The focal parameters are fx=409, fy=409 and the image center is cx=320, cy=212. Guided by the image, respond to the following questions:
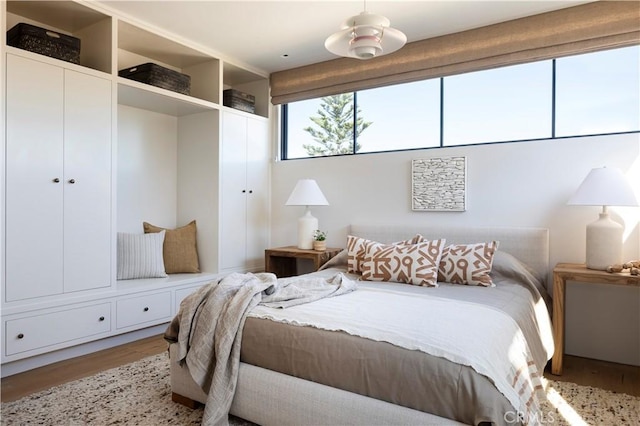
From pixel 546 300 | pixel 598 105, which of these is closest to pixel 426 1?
pixel 598 105

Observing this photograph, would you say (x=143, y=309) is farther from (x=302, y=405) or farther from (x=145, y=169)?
(x=302, y=405)

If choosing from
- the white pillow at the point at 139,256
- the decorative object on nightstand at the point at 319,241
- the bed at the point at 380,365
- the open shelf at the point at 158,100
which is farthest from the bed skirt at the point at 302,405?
the open shelf at the point at 158,100

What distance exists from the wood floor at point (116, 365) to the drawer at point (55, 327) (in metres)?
0.16

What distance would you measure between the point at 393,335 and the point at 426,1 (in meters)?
2.40

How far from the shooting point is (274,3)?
2959 mm

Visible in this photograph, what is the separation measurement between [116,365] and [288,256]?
67.9 inches

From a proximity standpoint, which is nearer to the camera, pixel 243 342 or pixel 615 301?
pixel 243 342

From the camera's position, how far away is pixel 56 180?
2.82m

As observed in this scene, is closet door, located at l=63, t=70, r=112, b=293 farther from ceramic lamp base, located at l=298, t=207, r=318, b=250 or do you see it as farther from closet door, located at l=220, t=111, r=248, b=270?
ceramic lamp base, located at l=298, t=207, r=318, b=250

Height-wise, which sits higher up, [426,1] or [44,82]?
[426,1]

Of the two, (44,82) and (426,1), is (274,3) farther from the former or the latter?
(44,82)

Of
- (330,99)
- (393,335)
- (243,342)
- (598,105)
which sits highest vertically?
(330,99)

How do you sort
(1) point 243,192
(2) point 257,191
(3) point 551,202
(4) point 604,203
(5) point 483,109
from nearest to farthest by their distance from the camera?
(4) point 604,203 < (3) point 551,202 < (5) point 483,109 < (1) point 243,192 < (2) point 257,191

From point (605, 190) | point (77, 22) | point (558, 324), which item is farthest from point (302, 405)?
point (77, 22)
